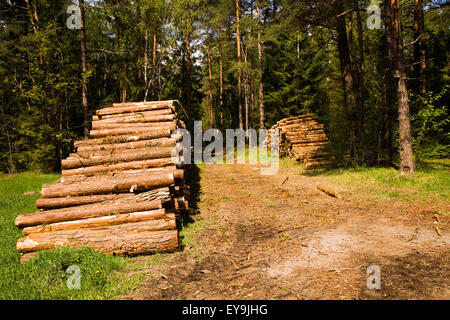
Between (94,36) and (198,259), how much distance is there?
1026 inches

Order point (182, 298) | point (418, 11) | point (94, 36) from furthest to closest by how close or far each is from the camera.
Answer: point (94, 36) → point (418, 11) → point (182, 298)

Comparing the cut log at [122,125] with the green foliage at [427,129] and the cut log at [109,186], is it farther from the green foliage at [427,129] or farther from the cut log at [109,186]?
the green foliage at [427,129]

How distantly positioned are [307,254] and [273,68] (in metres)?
19.9

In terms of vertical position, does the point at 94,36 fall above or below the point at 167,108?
above

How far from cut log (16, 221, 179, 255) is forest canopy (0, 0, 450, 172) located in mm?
8911

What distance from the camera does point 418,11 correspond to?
12633 mm

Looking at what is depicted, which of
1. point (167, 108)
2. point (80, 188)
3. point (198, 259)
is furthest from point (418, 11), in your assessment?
point (80, 188)

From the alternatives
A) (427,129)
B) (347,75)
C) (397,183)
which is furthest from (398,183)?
(347,75)

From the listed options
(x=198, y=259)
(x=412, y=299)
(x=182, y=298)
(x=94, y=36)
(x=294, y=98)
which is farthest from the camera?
(x=94, y=36)

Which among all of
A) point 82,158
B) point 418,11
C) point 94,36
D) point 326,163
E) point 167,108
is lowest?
point 326,163

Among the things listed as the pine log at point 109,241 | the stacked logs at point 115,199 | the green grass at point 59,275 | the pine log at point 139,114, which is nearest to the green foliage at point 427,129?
the stacked logs at point 115,199

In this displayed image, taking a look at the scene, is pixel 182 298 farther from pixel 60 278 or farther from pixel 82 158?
pixel 82 158

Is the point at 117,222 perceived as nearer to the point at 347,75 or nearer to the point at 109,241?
the point at 109,241
